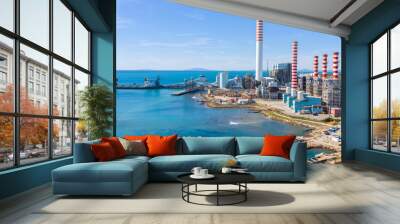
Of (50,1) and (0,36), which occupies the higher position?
(50,1)

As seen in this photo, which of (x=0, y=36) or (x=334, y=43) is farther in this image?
(x=334, y=43)

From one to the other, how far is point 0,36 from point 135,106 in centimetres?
812

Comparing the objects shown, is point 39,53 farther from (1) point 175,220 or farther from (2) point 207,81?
(2) point 207,81

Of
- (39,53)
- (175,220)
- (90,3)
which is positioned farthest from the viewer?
(90,3)

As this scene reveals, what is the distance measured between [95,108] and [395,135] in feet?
21.5

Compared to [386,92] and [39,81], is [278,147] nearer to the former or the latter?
[386,92]

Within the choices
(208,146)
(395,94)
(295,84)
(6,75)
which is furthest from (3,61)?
(295,84)

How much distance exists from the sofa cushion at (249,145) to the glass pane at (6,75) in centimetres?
402

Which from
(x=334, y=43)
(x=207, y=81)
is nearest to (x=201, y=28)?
(x=207, y=81)

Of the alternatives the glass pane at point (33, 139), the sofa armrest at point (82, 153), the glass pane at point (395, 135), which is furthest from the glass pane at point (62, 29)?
the glass pane at point (395, 135)

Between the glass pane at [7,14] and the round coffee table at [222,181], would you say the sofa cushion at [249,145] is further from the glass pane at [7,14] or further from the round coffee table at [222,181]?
the glass pane at [7,14]

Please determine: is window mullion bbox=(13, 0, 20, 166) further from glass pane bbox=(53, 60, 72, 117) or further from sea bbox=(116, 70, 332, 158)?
sea bbox=(116, 70, 332, 158)

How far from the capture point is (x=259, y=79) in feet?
44.3

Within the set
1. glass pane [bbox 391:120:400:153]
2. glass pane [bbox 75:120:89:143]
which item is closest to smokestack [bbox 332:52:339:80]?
glass pane [bbox 391:120:400:153]
